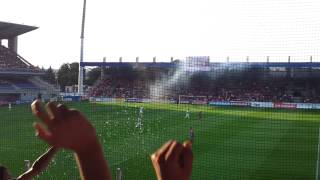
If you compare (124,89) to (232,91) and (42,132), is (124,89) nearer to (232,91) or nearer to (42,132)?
(232,91)

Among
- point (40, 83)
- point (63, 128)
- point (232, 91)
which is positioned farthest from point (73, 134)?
point (40, 83)

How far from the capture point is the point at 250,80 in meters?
19.5

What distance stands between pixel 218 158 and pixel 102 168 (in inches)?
412

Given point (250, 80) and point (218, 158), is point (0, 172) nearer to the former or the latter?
point (218, 158)

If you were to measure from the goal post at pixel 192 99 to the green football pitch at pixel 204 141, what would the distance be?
2663 mm

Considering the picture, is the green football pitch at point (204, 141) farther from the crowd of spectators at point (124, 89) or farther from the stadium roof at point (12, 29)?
the stadium roof at point (12, 29)

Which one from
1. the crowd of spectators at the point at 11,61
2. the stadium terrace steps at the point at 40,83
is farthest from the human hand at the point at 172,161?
the crowd of spectators at the point at 11,61

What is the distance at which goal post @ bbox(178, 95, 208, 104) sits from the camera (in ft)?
87.1

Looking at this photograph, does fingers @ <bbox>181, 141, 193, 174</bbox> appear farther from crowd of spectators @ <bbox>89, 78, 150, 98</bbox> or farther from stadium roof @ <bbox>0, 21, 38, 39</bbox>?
stadium roof @ <bbox>0, 21, 38, 39</bbox>

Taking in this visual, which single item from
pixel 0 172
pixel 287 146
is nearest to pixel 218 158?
pixel 287 146

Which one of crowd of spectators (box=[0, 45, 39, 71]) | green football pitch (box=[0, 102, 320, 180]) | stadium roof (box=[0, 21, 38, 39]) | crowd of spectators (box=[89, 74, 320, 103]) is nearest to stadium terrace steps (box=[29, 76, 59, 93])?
crowd of spectators (box=[0, 45, 39, 71])

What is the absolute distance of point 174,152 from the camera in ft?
3.49

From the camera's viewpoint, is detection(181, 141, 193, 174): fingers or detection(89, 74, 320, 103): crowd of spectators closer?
detection(181, 141, 193, 174): fingers

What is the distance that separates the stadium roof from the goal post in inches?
470
